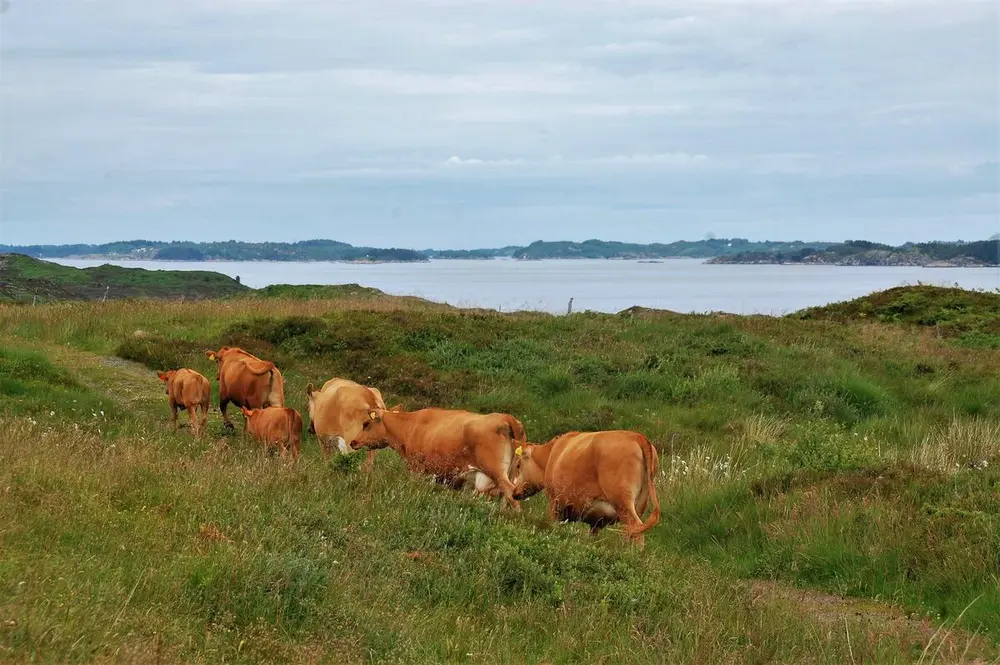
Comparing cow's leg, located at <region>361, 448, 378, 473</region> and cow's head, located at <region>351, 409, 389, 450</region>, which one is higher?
cow's head, located at <region>351, 409, 389, 450</region>

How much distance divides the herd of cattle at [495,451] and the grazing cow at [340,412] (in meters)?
0.01

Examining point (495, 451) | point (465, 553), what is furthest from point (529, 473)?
point (465, 553)

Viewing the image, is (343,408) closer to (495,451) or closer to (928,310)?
(495,451)

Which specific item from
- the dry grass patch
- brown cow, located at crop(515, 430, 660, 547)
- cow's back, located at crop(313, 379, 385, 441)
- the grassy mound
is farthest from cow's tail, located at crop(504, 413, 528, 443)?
the grassy mound

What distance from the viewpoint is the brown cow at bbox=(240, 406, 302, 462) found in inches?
509

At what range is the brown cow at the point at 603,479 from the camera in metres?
9.57

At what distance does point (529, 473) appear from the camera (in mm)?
10586

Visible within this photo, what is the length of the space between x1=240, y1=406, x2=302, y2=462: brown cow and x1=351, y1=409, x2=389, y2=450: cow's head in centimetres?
147

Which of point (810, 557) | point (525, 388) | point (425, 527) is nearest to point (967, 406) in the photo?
point (525, 388)

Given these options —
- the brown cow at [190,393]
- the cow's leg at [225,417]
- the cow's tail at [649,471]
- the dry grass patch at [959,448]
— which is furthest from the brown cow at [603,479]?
the cow's leg at [225,417]

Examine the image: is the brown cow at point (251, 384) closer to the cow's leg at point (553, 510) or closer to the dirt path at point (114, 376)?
the dirt path at point (114, 376)

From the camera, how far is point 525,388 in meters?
20.4

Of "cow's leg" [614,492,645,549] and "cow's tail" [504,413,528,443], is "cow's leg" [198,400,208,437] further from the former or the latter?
"cow's leg" [614,492,645,549]

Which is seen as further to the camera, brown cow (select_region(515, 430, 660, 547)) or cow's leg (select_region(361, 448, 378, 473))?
cow's leg (select_region(361, 448, 378, 473))
